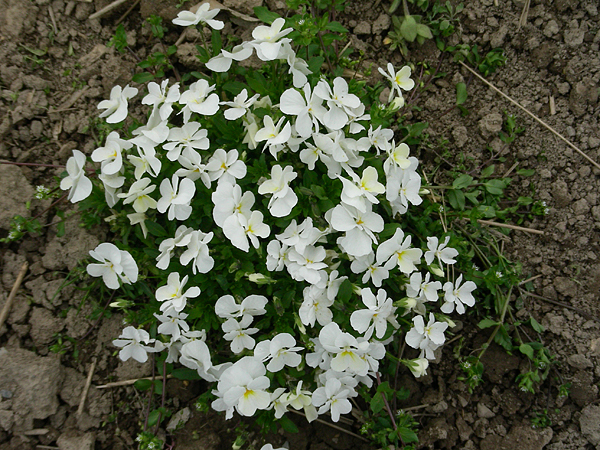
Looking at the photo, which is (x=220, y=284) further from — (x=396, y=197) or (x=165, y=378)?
(x=396, y=197)

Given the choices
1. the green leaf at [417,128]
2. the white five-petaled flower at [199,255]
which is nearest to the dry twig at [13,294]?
the white five-petaled flower at [199,255]

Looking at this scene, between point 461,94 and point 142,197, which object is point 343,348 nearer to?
point 142,197

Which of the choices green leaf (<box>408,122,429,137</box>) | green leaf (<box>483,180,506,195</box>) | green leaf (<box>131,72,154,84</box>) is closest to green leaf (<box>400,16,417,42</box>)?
green leaf (<box>408,122,429,137</box>)

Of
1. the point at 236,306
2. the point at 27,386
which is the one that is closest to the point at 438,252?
the point at 236,306

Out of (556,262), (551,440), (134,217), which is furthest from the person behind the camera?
(556,262)

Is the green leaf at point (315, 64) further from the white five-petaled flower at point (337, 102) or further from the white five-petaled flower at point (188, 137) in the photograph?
the white five-petaled flower at point (188, 137)

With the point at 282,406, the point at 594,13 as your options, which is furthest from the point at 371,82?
the point at 282,406
